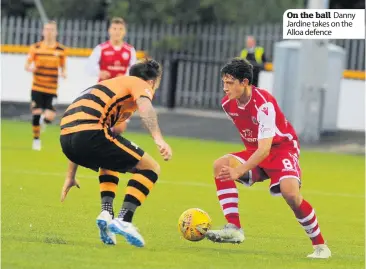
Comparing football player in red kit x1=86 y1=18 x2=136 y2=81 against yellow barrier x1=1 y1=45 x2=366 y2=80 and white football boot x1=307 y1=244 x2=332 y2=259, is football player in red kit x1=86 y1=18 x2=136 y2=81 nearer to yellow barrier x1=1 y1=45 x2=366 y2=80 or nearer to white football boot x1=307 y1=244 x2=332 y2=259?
white football boot x1=307 y1=244 x2=332 y2=259

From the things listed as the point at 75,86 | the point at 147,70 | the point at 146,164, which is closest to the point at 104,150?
the point at 146,164

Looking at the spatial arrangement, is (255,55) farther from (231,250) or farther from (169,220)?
(231,250)

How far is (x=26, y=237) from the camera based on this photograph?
9805 millimetres

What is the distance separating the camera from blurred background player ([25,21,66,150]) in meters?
22.4

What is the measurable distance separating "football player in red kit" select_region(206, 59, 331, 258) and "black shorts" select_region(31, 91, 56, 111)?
39.9ft

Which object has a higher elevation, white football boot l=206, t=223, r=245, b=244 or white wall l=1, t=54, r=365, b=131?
white football boot l=206, t=223, r=245, b=244

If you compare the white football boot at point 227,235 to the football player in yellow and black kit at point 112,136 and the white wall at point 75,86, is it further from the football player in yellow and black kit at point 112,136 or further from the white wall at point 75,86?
the white wall at point 75,86

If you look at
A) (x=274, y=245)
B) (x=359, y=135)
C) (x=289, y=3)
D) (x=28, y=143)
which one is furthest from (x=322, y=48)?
(x=274, y=245)

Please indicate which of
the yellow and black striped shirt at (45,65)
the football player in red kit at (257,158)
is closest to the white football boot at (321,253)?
the football player in red kit at (257,158)

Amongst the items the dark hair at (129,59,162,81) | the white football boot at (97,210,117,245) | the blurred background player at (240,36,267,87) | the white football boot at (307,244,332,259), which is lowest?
the white football boot at (307,244,332,259)

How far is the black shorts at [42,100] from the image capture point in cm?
2234

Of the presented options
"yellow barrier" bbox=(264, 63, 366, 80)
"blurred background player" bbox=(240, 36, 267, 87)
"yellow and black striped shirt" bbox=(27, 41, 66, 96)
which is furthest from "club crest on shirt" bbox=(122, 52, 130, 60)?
"yellow barrier" bbox=(264, 63, 366, 80)

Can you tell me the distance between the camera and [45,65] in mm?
22547

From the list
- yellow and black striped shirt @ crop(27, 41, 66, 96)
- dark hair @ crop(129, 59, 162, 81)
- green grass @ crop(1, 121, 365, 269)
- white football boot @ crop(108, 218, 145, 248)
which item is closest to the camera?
green grass @ crop(1, 121, 365, 269)
